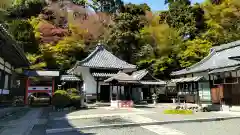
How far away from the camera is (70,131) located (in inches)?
364

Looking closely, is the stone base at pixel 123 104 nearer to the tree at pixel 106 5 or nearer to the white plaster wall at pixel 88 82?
the white plaster wall at pixel 88 82

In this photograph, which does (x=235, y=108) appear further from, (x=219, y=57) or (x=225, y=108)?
(x=219, y=57)

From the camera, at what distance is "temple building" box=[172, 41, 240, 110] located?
17203mm

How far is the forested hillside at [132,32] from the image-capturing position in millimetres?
33062

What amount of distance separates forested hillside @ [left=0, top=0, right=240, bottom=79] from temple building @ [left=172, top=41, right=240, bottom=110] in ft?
28.9

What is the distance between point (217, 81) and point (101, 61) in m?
15.5

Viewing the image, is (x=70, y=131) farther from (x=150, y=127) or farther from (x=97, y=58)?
(x=97, y=58)

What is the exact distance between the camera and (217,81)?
19312 mm

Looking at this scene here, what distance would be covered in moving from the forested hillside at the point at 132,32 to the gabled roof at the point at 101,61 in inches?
198

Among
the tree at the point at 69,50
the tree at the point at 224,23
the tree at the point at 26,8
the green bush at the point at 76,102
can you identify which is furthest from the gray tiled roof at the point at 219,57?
the tree at the point at 26,8

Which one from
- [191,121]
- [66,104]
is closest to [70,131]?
[191,121]

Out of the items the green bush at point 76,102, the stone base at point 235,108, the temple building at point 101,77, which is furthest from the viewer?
the temple building at point 101,77

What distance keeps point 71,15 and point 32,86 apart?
25.7 metres

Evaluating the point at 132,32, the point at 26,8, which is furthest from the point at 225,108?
the point at 26,8
